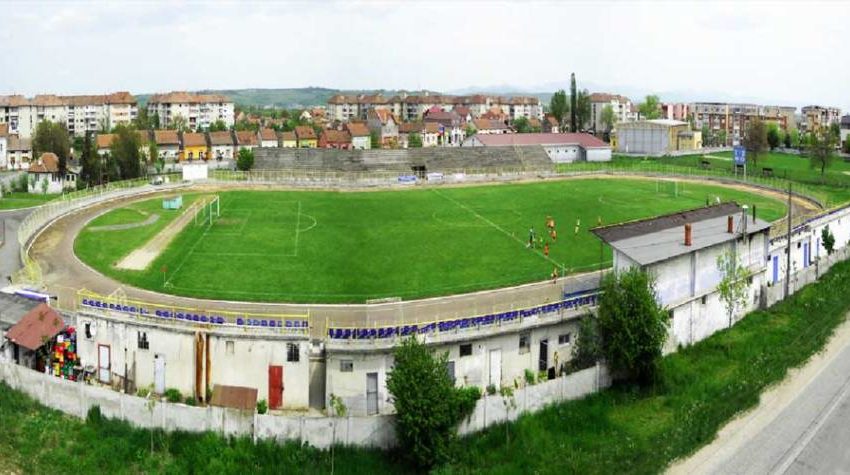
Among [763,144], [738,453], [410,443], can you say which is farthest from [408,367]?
[763,144]

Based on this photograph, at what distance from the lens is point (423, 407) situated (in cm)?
2305

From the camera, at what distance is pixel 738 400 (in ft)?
88.9

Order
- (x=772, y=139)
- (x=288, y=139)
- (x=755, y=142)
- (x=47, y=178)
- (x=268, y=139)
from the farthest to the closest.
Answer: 1. (x=288, y=139)
2. (x=268, y=139)
3. (x=772, y=139)
4. (x=755, y=142)
5. (x=47, y=178)

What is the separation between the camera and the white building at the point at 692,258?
103 feet

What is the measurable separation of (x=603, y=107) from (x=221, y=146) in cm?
7875

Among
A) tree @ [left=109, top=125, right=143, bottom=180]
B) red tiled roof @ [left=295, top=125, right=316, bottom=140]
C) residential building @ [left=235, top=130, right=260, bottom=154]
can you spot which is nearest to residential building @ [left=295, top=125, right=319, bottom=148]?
red tiled roof @ [left=295, top=125, right=316, bottom=140]

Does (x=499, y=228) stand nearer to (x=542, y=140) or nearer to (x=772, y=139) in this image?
(x=542, y=140)

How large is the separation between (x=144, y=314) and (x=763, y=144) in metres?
92.0

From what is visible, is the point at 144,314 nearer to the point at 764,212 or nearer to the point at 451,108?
the point at 764,212

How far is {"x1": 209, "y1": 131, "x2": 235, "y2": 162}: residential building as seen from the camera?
115500mm

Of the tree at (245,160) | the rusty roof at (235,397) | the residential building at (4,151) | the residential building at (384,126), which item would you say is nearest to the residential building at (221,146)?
the tree at (245,160)

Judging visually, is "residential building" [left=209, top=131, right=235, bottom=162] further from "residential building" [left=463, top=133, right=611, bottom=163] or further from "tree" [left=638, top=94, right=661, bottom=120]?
"tree" [left=638, top=94, right=661, bottom=120]

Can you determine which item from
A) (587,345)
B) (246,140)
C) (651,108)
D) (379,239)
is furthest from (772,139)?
(587,345)

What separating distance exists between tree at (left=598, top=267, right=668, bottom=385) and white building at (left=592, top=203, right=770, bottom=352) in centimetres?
240
